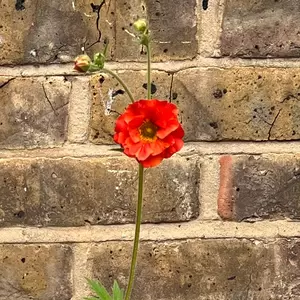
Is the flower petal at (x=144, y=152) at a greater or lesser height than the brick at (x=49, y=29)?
lesser

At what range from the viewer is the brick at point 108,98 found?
0.68 metres

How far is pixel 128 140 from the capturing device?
0.52 metres

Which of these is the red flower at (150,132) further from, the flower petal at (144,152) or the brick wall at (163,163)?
the brick wall at (163,163)

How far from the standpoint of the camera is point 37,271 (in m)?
0.70

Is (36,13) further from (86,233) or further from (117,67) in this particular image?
(86,233)

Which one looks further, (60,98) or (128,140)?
(60,98)

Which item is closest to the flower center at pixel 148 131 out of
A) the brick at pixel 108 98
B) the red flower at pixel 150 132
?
the red flower at pixel 150 132

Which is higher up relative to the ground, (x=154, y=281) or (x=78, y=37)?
(x=78, y=37)

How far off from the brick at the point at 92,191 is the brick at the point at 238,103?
0.04 meters

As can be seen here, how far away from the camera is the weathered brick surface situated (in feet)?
2.23

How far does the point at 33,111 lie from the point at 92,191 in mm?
101

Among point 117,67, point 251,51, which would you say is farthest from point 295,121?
point 117,67

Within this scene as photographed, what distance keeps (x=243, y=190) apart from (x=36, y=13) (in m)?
0.28

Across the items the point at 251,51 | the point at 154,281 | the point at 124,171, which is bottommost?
the point at 154,281
